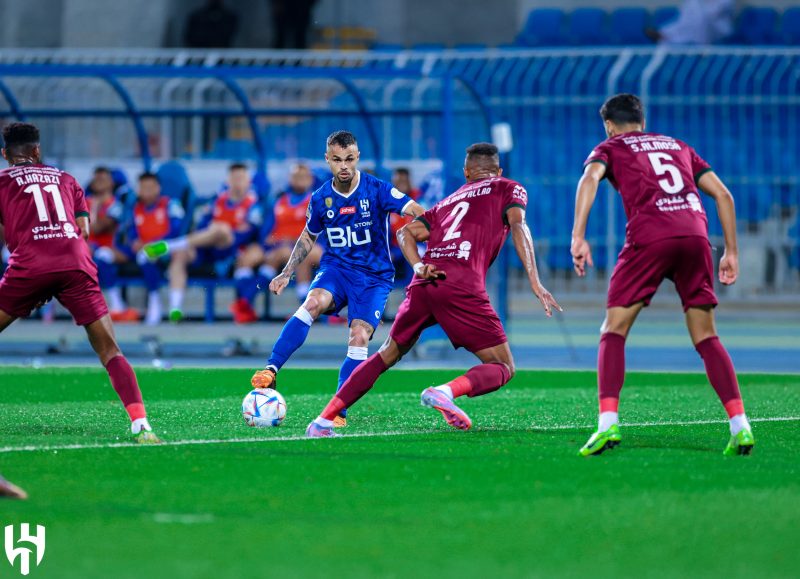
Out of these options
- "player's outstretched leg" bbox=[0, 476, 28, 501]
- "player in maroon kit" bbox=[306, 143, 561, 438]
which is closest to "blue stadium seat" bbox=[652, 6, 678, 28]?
"player in maroon kit" bbox=[306, 143, 561, 438]

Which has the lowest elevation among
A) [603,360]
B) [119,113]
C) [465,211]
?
[603,360]

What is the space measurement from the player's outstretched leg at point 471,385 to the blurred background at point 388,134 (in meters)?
5.86

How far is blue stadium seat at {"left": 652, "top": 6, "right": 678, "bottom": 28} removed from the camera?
24.1 m

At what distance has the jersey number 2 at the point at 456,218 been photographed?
8312mm

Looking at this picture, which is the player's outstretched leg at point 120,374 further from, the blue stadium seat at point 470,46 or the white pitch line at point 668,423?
the blue stadium seat at point 470,46

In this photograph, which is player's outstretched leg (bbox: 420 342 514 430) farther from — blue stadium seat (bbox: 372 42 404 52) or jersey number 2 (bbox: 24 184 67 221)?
blue stadium seat (bbox: 372 42 404 52)

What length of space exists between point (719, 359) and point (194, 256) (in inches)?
383

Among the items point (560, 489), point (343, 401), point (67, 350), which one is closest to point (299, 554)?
point (560, 489)

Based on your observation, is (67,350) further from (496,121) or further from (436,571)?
(436,571)

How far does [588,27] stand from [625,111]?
17.6m

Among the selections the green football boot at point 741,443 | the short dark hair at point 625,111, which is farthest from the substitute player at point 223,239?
the green football boot at point 741,443

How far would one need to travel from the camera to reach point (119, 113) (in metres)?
17.0

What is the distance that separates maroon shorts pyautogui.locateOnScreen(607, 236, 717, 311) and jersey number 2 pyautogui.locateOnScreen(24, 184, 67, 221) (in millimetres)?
3046

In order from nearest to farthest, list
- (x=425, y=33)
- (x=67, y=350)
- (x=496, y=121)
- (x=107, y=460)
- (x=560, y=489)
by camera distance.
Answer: (x=560, y=489)
(x=107, y=460)
(x=67, y=350)
(x=496, y=121)
(x=425, y=33)
